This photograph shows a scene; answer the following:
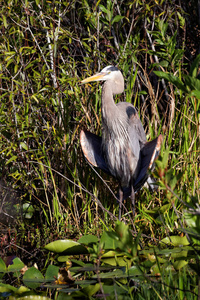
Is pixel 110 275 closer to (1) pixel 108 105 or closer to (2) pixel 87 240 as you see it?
(2) pixel 87 240

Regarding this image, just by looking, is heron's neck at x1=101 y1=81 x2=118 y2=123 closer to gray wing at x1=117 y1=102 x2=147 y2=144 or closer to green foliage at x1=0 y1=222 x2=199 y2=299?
gray wing at x1=117 y1=102 x2=147 y2=144

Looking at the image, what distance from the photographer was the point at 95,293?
2258mm

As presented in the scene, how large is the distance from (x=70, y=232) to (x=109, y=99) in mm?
1254

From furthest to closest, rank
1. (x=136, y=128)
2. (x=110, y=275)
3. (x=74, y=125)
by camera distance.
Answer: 1. (x=74, y=125)
2. (x=136, y=128)
3. (x=110, y=275)

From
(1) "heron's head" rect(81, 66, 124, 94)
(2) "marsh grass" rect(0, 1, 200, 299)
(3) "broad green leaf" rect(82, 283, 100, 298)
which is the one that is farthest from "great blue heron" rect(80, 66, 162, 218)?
(3) "broad green leaf" rect(82, 283, 100, 298)

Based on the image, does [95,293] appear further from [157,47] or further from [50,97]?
[157,47]

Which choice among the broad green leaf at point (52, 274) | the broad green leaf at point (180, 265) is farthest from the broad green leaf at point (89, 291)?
the broad green leaf at point (180, 265)

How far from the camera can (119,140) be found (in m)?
3.80

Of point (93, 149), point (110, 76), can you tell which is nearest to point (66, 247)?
point (93, 149)

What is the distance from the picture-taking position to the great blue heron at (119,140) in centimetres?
375

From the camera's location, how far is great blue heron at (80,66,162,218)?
3.75 meters

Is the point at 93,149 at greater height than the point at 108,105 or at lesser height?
lesser

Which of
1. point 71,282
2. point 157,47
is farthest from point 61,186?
point 157,47

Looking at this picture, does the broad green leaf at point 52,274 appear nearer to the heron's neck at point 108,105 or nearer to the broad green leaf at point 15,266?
the broad green leaf at point 15,266
